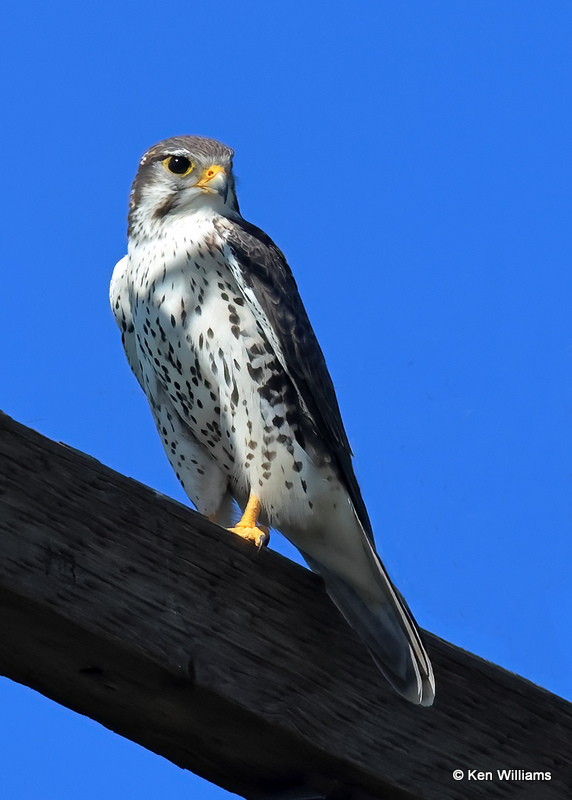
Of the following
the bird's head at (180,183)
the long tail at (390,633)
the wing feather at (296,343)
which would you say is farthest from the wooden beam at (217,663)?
the bird's head at (180,183)

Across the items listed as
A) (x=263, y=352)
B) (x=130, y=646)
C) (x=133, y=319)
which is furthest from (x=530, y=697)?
(x=133, y=319)

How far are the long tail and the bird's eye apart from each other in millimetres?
1626

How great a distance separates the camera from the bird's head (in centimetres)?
338

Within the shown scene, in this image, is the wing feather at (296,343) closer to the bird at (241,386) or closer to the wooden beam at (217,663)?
the bird at (241,386)

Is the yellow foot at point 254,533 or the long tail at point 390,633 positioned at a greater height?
the yellow foot at point 254,533

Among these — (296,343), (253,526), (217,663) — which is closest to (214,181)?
(296,343)

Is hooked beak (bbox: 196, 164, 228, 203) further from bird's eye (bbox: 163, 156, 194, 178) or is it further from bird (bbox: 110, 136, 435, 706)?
bird (bbox: 110, 136, 435, 706)

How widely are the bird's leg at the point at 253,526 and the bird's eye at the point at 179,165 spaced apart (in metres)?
1.17

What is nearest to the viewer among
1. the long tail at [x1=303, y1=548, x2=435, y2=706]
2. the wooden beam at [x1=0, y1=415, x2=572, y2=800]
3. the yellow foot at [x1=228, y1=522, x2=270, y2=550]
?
the wooden beam at [x1=0, y1=415, x2=572, y2=800]

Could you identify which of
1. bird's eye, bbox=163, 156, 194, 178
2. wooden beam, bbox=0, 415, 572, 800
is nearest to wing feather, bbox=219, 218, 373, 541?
bird's eye, bbox=163, 156, 194, 178

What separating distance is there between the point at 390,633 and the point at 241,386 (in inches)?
37.1

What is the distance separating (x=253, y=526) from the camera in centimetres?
280

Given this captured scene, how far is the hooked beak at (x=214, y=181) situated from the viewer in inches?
135

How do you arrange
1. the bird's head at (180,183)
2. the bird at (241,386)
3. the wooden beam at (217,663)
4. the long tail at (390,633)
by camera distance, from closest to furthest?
the wooden beam at (217,663) → the long tail at (390,633) → the bird at (241,386) → the bird's head at (180,183)
